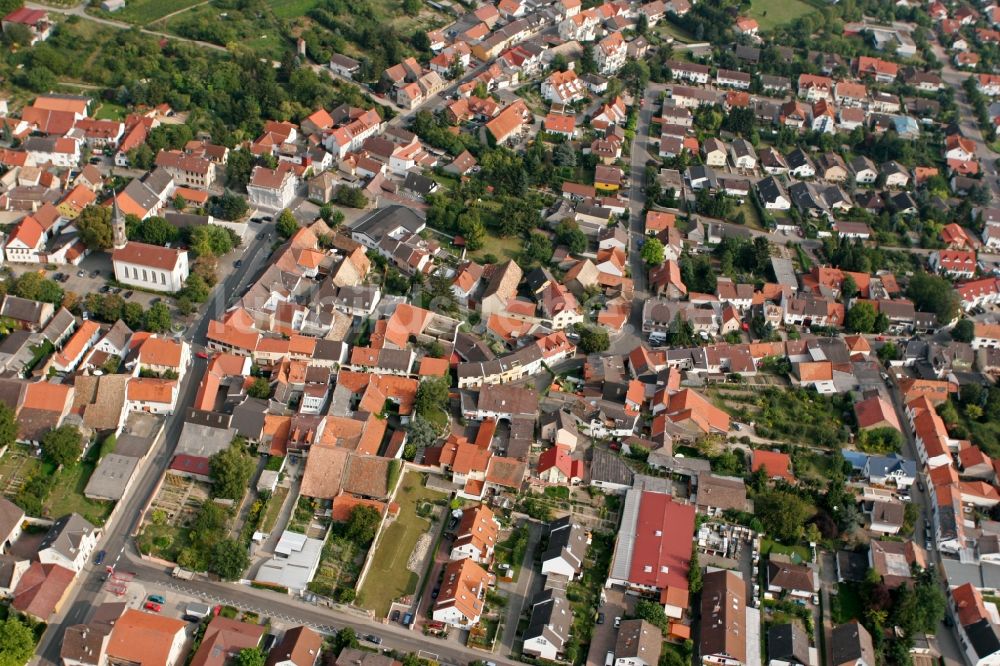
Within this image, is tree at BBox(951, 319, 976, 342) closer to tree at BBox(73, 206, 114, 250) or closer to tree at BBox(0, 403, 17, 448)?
tree at BBox(73, 206, 114, 250)

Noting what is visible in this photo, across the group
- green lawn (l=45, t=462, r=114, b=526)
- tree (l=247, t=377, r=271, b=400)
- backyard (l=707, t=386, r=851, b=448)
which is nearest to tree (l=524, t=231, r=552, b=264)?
backyard (l=707, t=386, r=851, b=448)

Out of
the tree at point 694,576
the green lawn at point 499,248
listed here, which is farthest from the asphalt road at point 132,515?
the tree at point 694,576

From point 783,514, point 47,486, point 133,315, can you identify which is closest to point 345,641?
point 47,486

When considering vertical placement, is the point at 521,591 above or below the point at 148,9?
below

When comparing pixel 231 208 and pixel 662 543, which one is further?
pixel 231 208

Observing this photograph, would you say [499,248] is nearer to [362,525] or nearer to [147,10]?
[362,525]

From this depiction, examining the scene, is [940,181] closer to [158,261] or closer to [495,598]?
[495,598]
